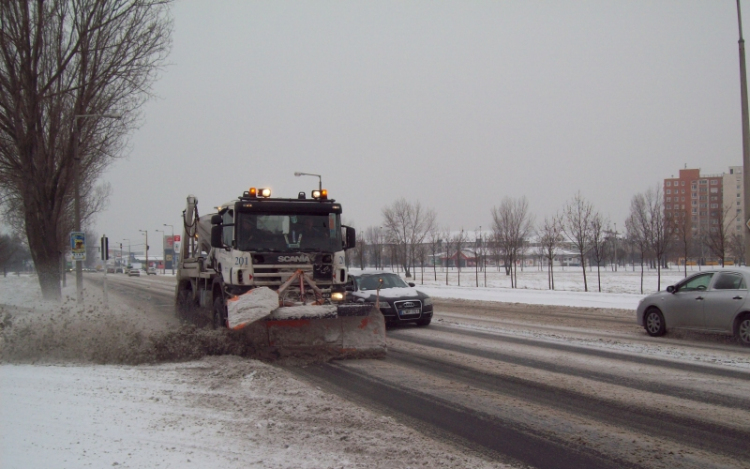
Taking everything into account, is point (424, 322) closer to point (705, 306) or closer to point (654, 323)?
point (654, 323)

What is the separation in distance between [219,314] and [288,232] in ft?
7.33

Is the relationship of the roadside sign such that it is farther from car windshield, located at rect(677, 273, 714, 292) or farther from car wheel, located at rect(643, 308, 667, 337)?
car windshield, located at rect(677, 273, 714, 292)

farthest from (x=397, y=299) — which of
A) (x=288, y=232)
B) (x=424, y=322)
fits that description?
(x=288, y=232)

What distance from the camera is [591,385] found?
802cm

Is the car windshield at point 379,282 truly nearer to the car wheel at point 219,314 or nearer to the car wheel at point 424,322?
the car wheel at point 424,322

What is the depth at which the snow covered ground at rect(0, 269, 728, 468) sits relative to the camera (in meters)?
4.88

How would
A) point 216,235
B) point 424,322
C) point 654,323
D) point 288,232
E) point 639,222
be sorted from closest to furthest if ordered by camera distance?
point 288,232 < point 216,235 < point 654,323 < point 424,322 < point 639,222

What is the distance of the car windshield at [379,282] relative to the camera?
16.5 m

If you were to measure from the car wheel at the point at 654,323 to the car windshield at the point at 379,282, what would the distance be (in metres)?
6.34

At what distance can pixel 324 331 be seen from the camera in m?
10.4

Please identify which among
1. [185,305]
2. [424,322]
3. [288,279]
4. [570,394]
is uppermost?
[288,279]

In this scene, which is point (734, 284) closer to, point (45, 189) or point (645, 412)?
point (645, 412)

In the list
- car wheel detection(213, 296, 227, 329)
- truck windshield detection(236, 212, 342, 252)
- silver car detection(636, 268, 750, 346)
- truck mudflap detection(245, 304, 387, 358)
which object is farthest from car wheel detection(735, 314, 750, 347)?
car wheel detection(213, 296, 227, 329)

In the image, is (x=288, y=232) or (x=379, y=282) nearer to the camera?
(x=288, y=232)
